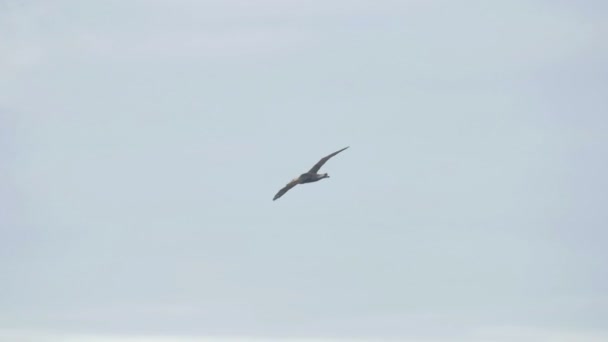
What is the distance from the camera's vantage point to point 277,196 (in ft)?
384

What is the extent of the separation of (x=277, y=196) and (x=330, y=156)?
8.76m

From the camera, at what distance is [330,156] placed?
11456 centimetres

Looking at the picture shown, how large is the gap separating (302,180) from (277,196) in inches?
149

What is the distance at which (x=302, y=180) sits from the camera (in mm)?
117062

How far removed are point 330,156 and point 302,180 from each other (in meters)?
5.26
